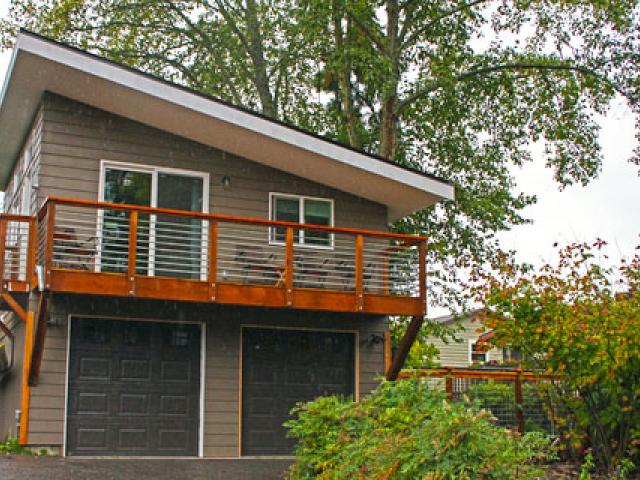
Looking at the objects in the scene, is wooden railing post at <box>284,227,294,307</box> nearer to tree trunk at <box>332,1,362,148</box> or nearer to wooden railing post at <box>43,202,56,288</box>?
wooden railing post at <box>43,202,56,288</box>

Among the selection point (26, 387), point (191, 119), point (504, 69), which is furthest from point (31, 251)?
point (504, 69)

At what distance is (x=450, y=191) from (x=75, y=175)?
637cm

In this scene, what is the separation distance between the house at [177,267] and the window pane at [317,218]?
0.03 metres

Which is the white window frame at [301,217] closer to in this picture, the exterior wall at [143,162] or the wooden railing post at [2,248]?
the exterior wall at [143,162]

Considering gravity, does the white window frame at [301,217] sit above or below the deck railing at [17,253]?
above

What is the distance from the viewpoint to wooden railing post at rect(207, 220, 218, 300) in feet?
45.7

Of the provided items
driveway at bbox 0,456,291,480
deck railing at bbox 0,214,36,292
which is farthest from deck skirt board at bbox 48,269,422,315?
driveway at bbox 0,456,291,480

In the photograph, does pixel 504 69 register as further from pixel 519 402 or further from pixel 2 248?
pixel 2 248

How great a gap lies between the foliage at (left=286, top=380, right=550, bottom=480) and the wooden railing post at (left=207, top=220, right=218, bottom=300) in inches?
155

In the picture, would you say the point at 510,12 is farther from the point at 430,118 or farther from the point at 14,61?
the point at 14,61

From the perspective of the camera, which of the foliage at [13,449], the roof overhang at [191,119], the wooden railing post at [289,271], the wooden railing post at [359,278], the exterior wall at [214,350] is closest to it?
the foliage at [13,449]

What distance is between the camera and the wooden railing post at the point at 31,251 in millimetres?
13794

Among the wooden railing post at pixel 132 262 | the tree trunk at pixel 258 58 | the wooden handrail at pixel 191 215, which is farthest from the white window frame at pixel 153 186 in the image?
the tree trunk at pixel 258 58

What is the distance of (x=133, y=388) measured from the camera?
1443 cm
